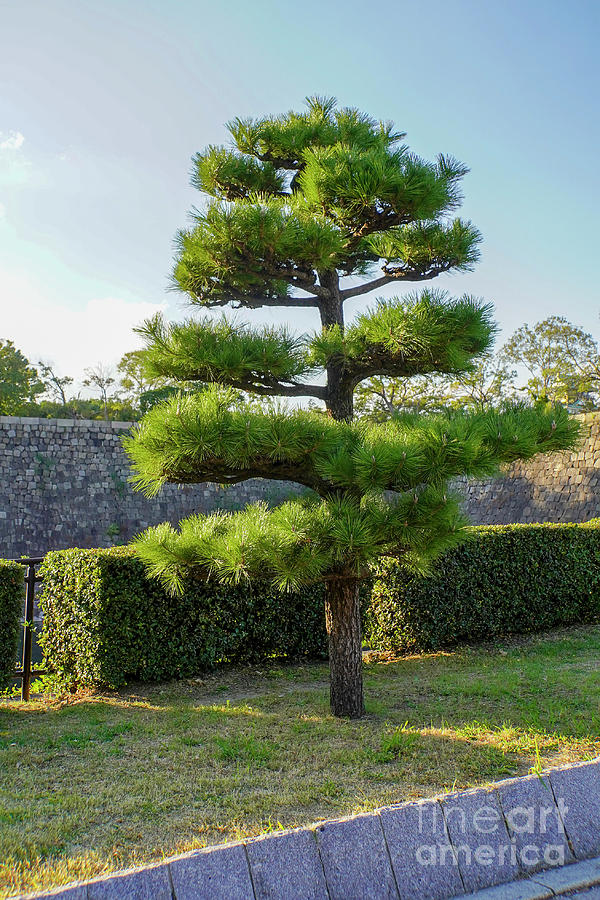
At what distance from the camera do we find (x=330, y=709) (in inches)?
141

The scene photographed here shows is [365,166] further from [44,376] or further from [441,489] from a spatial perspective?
[44,376]

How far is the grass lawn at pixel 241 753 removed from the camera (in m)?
2.02

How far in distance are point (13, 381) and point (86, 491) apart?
7.45 m

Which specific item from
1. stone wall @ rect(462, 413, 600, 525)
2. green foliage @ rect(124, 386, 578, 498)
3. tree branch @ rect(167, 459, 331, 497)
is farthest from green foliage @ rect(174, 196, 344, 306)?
stone wall @ rect(462, 413, 600, 525)

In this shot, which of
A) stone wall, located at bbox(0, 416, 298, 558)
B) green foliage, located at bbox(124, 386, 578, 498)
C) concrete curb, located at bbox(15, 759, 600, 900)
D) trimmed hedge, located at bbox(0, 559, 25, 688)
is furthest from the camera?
stone wall, located at bbox(0, 416, 298, 558)

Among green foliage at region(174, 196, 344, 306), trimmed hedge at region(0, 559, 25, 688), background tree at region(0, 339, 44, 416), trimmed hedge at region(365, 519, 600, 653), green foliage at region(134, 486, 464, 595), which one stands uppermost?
background tree at region(0, 339, 44, 416)

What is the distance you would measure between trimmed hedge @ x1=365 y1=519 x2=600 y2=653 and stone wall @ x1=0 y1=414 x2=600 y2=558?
5.51 meters

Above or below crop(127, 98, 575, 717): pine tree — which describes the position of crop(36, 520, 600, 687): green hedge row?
below

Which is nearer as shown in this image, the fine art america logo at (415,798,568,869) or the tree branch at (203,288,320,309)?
the fine art america logo at (415,798,568,869)

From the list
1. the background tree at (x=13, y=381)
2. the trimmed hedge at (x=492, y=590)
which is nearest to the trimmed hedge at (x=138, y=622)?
the trimmed hedge at (x=492, y=590)

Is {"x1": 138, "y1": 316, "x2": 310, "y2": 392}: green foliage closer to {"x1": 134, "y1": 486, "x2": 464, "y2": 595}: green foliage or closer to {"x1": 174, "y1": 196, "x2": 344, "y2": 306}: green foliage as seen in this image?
{"x1": 174, "y1": 196, "x2": 344, "y2": 306}: green foliage

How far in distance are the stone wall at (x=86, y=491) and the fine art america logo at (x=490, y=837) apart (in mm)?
10400

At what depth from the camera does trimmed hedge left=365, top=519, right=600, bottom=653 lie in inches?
215

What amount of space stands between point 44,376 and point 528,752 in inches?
909
